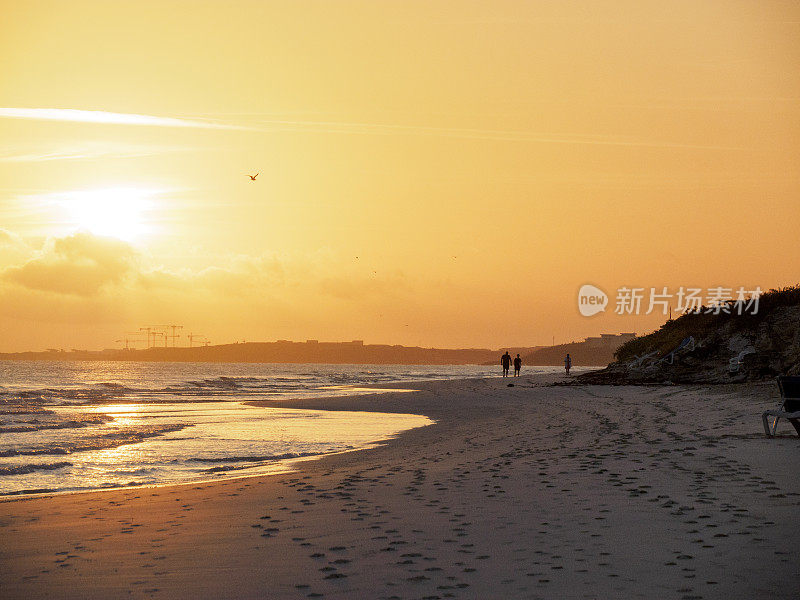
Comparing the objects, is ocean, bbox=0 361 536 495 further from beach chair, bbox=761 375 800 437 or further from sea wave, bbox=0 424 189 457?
beach chair, bbox=761 375 800 437

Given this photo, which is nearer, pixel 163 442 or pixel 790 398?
pixel 790 398

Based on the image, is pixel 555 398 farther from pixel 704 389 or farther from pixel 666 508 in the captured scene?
pixel 666 508

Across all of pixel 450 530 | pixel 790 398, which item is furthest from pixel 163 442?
pixel 790 398

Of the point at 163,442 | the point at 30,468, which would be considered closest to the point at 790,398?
the point at 163,442

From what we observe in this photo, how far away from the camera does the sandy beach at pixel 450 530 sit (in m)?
6.59

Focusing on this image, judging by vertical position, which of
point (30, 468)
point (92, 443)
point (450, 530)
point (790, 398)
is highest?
point (790, 398)

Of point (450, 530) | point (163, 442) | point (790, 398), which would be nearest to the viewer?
point (450, 530)

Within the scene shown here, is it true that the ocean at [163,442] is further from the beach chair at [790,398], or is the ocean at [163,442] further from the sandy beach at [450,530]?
the beach chair at [790,398]

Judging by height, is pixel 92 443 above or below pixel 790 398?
below

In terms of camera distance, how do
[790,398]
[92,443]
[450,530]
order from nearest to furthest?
[450,530], [790,398], [92,443]

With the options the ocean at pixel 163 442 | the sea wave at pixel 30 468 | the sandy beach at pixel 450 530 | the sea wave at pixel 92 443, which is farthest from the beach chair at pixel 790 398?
the sea wave at pixel 92 443

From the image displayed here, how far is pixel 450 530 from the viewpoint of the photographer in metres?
8.50

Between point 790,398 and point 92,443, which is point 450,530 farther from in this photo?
point 92,443

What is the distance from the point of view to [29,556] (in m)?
8.09
